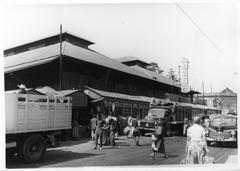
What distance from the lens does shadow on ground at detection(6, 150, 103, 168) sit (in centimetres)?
878

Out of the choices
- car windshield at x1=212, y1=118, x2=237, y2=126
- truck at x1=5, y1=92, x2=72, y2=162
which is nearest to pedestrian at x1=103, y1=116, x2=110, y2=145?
truck at x1=5, y1=92, x2=72, y2=162

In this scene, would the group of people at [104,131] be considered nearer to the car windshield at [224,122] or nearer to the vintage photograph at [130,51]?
the vintage photograph at [130,51]

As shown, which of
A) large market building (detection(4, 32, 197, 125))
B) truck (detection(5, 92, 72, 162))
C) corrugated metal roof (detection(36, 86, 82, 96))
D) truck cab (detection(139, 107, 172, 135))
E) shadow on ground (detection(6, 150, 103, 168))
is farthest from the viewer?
truck cab (detection(139, 107, 172, 135))

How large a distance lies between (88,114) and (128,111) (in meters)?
4.65

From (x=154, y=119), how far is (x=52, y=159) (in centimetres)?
910

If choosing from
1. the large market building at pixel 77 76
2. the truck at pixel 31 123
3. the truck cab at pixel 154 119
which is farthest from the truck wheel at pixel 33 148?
the truck cab at pixel 154 119

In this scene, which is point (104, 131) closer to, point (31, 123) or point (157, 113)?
point (31, 123)

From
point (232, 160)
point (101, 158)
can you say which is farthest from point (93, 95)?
point (232, 160)

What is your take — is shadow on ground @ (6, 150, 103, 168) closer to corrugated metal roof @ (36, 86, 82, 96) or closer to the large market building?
the large market building

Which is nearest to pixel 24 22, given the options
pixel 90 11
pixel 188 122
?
pixel 90 11

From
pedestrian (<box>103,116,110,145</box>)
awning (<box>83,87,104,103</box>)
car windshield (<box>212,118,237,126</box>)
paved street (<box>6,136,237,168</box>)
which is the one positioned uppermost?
awning (<box>83,87,104,103</box>)

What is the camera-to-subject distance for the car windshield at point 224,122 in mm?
13656

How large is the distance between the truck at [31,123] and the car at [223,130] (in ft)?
22.5

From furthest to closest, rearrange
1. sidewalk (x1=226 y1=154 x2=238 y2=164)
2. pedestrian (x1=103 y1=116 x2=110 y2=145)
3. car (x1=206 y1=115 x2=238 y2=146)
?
pedestrian (x1=103 y1=116 x2=110 y2=145)
car (x1=206 y1=115 x2=238 y2=146)
sidewalk (x1=226 y1=154 x2=238 y2=164)
